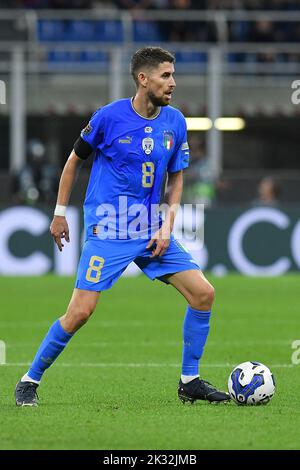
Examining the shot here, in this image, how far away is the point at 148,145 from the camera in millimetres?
7504

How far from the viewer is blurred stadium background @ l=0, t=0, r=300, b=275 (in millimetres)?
19703

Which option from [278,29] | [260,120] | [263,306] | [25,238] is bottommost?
[263,306]

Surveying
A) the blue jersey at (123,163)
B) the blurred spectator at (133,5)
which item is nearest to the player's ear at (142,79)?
the blue jersey at (123,163)

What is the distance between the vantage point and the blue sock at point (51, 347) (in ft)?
24.3

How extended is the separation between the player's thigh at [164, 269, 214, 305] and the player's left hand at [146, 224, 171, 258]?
19cm

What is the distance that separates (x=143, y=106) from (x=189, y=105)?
17097 millimetres

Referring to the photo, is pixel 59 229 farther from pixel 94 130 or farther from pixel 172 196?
pixel 172 196

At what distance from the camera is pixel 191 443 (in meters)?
6.01

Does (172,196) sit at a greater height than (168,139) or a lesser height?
lesser

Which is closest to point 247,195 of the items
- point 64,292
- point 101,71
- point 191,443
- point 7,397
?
point 101,71

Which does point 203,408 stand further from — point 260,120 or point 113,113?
point 260,120

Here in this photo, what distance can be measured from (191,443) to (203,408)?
1369mm

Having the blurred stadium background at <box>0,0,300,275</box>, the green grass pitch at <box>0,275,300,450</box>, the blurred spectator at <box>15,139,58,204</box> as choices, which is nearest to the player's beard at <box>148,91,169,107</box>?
the green grass pitch at <box>0,275,300,450</box>

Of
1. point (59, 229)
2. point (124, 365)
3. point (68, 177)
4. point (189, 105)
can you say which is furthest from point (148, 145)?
point (189, 105)
